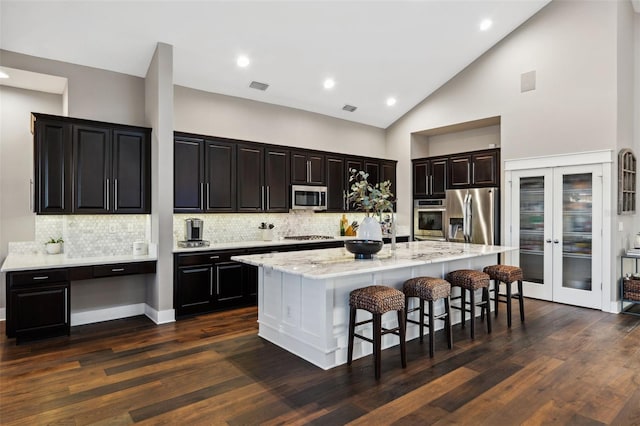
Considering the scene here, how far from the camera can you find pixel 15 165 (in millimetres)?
5031

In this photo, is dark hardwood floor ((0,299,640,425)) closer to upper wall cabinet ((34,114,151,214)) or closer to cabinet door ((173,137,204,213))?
upper wall cabinet ((34,114,151,214))

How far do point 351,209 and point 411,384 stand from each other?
4.68 metres

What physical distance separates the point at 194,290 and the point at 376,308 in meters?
2.84

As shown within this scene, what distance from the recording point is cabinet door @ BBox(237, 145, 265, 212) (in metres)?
5.91

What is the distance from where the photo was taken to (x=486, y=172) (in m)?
6.79

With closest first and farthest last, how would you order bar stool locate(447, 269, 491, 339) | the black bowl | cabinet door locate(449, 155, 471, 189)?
the black bowl < bar stool locate(447, 269, 491, 339) < cabinet door locate(449, 155, 471, 189)

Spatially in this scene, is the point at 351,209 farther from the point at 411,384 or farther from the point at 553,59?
the point at 411,384

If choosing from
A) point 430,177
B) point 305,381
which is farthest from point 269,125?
point 305,381

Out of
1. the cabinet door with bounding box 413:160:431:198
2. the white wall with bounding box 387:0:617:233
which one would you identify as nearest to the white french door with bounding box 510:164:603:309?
the white wall with bounding box 387:0:617:233

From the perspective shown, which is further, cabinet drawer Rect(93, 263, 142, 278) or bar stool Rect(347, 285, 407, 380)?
cabinet drawer Rect(93, 263, 142, 278)

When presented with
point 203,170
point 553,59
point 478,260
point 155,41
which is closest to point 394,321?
point 478,260

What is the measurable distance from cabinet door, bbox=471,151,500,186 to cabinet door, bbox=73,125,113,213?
5805 mm

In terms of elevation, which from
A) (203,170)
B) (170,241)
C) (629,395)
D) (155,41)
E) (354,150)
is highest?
(155,41)

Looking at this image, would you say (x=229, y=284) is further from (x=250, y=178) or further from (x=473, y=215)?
(x=473, y=215)
